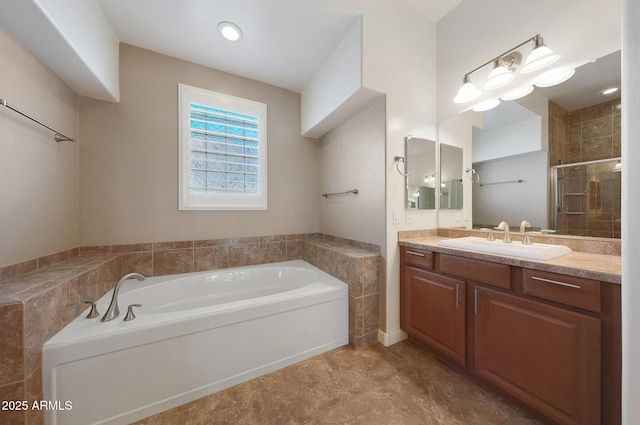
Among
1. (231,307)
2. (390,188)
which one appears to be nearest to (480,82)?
(390,188)

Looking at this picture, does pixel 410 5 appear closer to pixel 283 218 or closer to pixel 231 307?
pixel 283 218

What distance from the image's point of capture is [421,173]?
200 cm

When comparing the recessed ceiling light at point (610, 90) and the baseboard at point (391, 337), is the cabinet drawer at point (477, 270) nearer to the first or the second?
the baseboard at point (391, 337)

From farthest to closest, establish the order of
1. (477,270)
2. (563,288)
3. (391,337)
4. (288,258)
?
(288,258), (391,337), (477,270), (563,288)

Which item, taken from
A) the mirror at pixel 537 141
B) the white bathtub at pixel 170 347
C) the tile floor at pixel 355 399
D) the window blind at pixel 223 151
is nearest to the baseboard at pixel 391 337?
the tile floor at pixel 355 399

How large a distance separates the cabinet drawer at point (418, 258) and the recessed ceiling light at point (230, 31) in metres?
2.34

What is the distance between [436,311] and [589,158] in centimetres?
134

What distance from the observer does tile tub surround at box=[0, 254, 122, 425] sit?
895 millimetres

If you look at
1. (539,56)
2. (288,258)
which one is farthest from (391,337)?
(539,56)

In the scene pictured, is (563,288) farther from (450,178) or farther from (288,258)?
(288,258)

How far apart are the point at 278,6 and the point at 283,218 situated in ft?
6.38

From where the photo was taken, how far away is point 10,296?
0.96 metres

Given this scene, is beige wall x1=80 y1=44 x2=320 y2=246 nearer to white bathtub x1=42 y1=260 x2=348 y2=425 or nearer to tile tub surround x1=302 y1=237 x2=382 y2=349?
white bathtub x1=42 y1=260 x2=348 y2=425

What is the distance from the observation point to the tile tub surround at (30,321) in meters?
0.89
